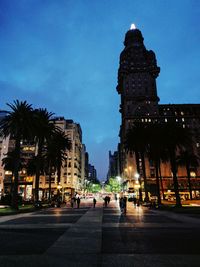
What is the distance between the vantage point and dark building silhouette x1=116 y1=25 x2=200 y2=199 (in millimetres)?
104938

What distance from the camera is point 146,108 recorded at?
413 feet

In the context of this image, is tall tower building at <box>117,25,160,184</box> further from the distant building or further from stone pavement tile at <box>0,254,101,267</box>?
stone pavement tile at <box>0,254,101,267</box>

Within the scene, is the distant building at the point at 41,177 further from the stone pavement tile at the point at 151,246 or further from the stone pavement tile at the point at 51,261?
the stone pavement tile at the point at 51,261

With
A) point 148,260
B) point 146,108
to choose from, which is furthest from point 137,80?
point 148,260

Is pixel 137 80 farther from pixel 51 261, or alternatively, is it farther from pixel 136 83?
pixel 51 261

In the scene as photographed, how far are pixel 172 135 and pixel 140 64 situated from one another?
10915 centimetres

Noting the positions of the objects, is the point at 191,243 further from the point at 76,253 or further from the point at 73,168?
the point at 73,168

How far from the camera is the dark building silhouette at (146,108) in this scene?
105 meters

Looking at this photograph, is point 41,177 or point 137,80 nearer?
point 41,177

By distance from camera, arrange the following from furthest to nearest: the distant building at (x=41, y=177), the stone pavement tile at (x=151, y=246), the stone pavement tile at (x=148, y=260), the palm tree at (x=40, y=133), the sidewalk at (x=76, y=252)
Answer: the distant building at (x=41, y=177) → the palm tree at (x=40, y=133) → the stone pavement tile at (x=151, y=246) → the sidewalk at (x=76, y=252) → the stone pavement tile at (x=148, y=260)

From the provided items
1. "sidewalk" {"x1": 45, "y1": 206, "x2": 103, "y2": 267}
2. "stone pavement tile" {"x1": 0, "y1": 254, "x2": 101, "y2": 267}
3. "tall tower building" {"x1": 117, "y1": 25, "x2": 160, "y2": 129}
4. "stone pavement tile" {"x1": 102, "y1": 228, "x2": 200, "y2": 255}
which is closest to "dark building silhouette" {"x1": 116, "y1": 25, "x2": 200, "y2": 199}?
"tall tower building" {"x1": 117, "y1": 25, "x2": 160, "y2": 129}

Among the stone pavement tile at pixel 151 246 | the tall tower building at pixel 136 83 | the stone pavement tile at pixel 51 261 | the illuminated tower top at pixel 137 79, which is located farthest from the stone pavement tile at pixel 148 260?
the illuminated tower top at pixel 137 79

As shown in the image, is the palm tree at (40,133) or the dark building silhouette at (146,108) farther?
the dark building silhouette at (146,108)

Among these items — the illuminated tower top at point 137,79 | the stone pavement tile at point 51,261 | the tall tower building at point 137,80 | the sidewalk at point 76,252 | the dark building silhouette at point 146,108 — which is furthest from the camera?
the illuminated tower top at point 137,79
